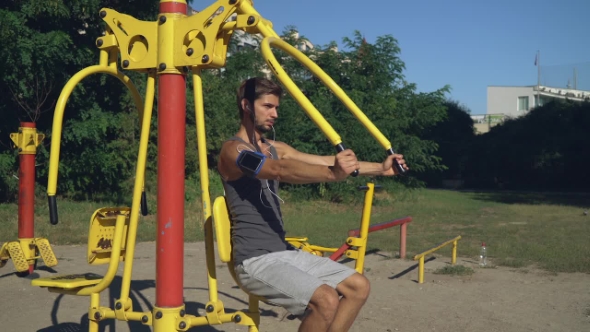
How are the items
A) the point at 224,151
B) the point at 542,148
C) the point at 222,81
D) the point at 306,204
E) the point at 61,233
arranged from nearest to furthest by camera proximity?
the point at 224,151, the point at 61,233, the point at 306,204, the point at 222,81, the point at 542,148

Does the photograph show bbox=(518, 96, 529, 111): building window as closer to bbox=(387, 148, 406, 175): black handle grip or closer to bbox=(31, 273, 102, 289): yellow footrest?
bbox=(387, 148, 406, 175): black handle grip

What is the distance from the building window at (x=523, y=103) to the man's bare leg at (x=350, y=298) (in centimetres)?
6523

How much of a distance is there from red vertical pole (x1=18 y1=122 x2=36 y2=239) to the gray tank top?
12.9 feet

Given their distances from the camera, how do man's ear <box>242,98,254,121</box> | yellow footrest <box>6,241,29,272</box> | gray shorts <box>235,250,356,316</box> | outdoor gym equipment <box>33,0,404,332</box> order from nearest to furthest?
outdoor gym equipment <box>33,0,404,332</box> < gray shorts <box>235,250,356,316</box> < man's ear <box>242,98,254,121</box> < yellow footrest <box>6,241,29,272</box>

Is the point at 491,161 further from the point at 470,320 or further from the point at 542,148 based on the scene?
the point at 470,320

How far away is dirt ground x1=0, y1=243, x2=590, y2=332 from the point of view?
5.18 m

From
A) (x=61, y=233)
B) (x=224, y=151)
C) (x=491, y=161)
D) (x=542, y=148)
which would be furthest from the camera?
(x=491, y=161)

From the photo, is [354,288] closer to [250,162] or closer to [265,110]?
[250,162]

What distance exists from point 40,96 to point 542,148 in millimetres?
25311

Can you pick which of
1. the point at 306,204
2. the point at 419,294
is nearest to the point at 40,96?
the point at 306,204

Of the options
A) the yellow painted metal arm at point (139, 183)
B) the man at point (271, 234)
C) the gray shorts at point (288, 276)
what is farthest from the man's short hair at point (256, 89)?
the gray shorts at point (288, 276)

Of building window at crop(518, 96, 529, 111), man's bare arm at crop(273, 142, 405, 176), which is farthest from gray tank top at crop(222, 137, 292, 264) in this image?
building window at crop(518, 96, 529, 111)

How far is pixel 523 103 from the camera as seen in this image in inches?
2584

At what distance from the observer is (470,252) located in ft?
31.4
